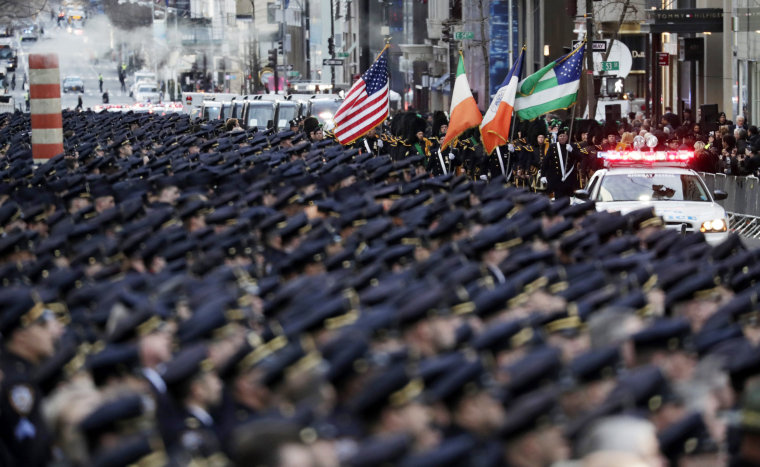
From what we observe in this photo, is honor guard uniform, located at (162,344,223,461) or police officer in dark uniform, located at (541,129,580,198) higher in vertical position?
honor guard uniform, located at (162,344,223,461)

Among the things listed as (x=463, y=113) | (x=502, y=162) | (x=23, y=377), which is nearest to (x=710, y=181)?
(x=463, y=113)

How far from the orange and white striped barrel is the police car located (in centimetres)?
847

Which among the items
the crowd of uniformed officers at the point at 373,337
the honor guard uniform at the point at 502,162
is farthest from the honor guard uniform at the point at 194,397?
the honor guard uniform at the point at 502,162

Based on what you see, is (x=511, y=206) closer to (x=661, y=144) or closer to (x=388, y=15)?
(x=661, y=144)

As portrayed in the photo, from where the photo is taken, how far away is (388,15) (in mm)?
83438

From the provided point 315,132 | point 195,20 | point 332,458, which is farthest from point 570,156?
point 195,20

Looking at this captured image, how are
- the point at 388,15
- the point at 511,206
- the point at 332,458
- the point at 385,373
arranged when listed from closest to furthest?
the point at 332,458, the point at 385,373, the point at 511,206, the point at 388,15

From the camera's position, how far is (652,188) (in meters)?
17.7

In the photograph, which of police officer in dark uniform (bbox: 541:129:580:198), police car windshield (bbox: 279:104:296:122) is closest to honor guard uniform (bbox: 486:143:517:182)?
police officer in dark uniform (bbox: 541:129:580:198)

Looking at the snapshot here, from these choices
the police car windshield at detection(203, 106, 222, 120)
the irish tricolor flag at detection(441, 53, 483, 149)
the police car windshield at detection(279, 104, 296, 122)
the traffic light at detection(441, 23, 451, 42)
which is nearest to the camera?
the irish tricolor flag at detection(441, 53, 483, 149)

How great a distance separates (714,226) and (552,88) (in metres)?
5.99

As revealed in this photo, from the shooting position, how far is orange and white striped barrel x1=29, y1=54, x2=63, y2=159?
22.7 meters

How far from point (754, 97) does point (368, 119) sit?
13.6 meters

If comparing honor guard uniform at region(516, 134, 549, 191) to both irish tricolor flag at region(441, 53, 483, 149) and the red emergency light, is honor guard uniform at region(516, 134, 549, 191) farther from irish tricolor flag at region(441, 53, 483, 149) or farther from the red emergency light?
the red emergency light
